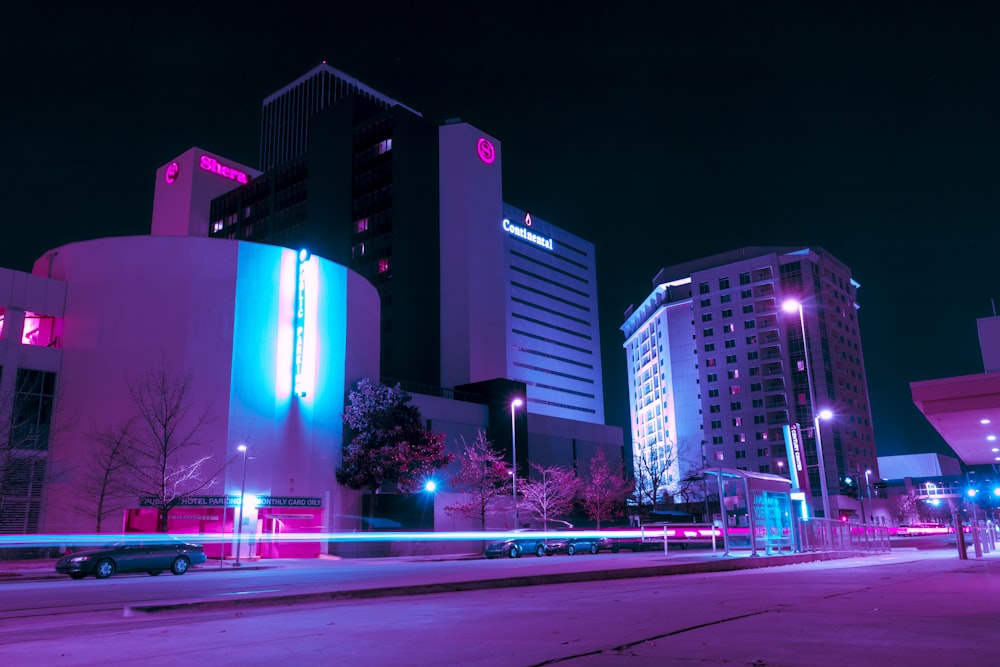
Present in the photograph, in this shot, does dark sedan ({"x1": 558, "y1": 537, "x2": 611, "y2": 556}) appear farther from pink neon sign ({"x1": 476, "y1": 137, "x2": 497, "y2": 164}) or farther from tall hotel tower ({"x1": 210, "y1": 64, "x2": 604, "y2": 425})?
pink neon sign ({"x1": 476, "y1": 137, "x2": 497, "y2": 164})

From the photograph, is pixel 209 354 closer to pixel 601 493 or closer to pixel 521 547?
pixel 521 547

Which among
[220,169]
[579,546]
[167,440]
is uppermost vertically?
[220,169]

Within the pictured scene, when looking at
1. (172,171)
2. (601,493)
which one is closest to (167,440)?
(601,493)

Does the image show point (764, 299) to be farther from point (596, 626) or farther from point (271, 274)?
point (596, 626)

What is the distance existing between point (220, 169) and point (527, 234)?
52.5 meters

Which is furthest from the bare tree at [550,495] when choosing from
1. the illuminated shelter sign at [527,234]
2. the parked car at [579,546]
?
the illuminated shelter sign at [527,234]

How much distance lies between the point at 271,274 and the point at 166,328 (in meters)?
7.64

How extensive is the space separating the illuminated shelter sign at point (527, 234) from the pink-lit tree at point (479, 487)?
7412 cm

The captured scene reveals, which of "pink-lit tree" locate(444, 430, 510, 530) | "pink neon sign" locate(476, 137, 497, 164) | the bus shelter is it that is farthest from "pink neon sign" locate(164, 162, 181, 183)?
the bus shelter

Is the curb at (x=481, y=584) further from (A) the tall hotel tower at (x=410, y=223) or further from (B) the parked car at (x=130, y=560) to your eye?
(A) the tall hotel tower at (x=410, y=223)

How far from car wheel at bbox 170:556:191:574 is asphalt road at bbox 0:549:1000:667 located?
50.6 ft

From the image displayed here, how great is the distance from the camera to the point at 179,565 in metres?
30.7

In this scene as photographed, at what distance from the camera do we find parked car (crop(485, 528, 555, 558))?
4272cm

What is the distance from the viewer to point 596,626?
9969 millimetres
